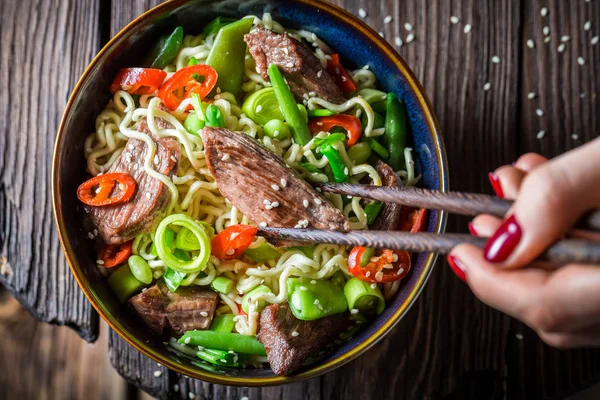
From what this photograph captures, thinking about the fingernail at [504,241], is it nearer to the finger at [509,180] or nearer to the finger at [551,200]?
the finger at [551,200]

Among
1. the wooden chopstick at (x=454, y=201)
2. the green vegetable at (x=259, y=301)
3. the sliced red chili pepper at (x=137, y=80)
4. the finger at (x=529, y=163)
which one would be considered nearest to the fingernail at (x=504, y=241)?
the wooden chopstick at (x=454, y=201)

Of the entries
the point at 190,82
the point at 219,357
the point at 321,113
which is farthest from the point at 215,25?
the point at 219,357

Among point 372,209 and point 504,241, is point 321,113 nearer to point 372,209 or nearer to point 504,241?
point 372,209

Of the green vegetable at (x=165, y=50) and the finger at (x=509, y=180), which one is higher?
the green vegetable at (x=165, y=50)

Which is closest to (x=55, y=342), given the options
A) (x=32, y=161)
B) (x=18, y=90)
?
(x=32, y=161)

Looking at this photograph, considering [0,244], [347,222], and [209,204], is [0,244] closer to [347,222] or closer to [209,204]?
[209,204]

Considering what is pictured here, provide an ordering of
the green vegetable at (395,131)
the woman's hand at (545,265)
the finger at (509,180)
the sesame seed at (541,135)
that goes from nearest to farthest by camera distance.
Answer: the woman's hand at (545,265) < the finger at (509,180) < the green vegetable at (395,131) < the sesame seed at (541,135)

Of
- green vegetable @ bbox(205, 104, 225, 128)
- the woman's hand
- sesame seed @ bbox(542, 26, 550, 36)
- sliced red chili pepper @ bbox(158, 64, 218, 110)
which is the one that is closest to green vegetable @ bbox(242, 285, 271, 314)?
green vegetable @ bbox(205, 104, 225, 128)
